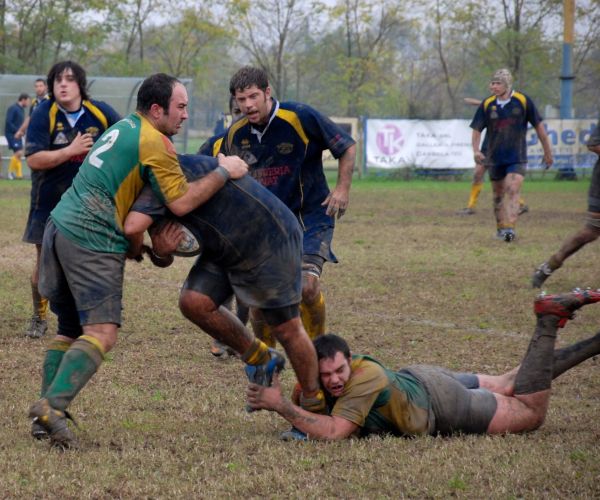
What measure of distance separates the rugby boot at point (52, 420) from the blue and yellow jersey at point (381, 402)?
129 cm

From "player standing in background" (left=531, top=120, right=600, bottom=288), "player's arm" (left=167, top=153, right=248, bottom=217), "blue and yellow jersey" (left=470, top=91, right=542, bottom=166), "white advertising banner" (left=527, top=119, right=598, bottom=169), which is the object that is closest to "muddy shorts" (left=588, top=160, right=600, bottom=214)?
"player standing in background" (left=531, top=120, right=600, bottom=288)

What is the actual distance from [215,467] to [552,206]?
55.3 feet

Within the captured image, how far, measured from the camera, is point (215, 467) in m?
4.54

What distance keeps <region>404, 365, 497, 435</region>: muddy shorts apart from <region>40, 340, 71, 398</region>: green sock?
1803 millimetres

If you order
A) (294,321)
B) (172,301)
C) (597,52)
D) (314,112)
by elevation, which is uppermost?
(597,52)

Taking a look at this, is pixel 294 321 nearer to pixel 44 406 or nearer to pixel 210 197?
pixel 210 197

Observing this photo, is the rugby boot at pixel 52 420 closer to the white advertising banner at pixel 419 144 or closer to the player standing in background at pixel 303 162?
the player standing in background at pixel 303 162

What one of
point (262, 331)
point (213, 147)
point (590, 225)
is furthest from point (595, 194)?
point (213, 147)

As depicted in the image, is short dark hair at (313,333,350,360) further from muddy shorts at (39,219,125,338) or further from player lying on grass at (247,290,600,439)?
muddy shorts at (39,219,125,338)

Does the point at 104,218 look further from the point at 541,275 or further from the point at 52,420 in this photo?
the point at 541,275

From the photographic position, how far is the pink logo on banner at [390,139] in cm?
2877

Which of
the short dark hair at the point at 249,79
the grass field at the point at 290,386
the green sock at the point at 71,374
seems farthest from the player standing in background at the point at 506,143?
the green sock at the point at 71,374

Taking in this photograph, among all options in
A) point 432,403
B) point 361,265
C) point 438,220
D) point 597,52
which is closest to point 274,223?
point 432,403

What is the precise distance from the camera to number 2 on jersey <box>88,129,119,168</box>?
476 centimetres
